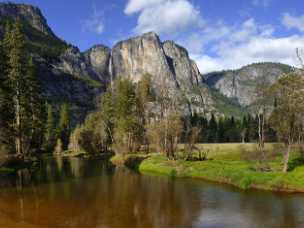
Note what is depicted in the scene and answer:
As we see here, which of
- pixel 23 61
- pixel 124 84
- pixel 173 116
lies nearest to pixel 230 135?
pixel 124 84

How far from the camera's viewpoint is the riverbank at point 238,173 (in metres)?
43.3

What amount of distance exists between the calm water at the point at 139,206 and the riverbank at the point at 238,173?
10.0ft

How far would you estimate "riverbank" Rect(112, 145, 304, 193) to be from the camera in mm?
43312

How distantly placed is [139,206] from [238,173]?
19.2 meters

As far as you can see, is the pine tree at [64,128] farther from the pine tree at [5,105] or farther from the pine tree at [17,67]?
the pine tree at [5,105]

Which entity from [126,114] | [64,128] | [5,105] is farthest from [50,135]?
[5,105]

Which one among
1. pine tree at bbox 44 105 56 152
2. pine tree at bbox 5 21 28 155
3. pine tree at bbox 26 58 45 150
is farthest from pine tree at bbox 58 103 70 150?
pine tree at bbox 5 21 28 155

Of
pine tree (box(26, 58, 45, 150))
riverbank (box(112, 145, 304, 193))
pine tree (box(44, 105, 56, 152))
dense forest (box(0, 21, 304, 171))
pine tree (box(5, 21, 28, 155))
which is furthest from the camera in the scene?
pine tree (box(44, 105, 56, 152))

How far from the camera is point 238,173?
49.0 meters

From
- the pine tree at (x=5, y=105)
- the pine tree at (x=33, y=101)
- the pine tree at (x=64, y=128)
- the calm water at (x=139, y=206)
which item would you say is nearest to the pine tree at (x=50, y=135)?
the pine tree at (x=64, y=128)

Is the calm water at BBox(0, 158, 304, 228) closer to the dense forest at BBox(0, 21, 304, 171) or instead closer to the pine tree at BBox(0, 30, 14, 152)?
the dense forest at BBox(0, 21, 304, 171)

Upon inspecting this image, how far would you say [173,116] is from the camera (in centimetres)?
7281

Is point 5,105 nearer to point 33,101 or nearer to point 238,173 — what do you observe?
point 33,101

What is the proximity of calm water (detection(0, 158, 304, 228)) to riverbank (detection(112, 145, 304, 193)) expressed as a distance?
10.0 ft
